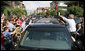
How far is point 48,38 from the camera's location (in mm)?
4875

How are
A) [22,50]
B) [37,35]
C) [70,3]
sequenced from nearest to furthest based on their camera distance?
1. [22,50]
2. [37,35]
3. [70,3]

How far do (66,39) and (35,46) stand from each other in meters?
0.84

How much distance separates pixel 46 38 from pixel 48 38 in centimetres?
6

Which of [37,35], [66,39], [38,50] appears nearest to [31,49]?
[38,50]

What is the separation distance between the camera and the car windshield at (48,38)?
15.0 feet

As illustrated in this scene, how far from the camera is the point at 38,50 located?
4.36 metres

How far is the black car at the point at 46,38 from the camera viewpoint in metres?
4.53

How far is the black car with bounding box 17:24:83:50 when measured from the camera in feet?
14.9

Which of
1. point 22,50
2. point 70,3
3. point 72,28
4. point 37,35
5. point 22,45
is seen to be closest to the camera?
point 22,50

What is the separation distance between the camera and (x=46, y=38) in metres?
4.85

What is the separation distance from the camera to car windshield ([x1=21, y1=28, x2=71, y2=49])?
180 inches

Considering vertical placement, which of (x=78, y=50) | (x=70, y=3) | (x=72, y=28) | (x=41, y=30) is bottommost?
(x=70, y=3)

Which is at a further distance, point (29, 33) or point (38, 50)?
point (29, 33)

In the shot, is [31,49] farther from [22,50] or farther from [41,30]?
[41,30]
